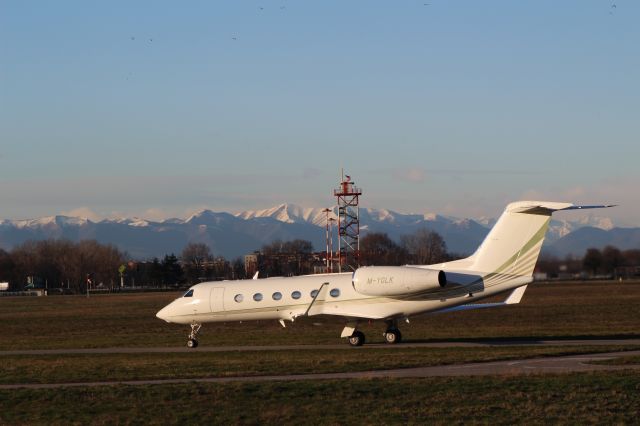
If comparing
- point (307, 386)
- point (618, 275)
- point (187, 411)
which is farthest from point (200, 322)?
point (618, 275)

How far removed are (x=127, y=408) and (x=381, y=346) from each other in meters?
15.7

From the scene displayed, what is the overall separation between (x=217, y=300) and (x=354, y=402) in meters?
18.4

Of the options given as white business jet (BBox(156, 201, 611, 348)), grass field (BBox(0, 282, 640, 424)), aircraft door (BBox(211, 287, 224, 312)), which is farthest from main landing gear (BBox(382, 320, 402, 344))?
aircraft door (BBox(211, 287, 224, 312))

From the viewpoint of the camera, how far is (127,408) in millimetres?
19672

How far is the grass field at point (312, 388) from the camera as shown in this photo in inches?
722

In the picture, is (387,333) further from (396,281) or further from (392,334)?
(396,281)

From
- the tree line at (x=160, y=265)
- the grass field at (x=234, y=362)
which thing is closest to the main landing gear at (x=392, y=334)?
the grass field at (x=234, y=362)

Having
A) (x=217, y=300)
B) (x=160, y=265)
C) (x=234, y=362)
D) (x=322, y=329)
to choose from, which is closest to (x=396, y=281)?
(x=234, y=362)

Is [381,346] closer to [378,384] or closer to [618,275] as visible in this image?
[378,384]

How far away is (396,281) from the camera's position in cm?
3331

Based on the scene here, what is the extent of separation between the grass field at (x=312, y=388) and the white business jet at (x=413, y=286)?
1110 mm

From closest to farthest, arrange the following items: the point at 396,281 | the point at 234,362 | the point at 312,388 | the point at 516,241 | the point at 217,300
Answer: the point at 312,388 → the point at 234,362 → the point at 516,241 → the point at 396,281 → the point at 217,300

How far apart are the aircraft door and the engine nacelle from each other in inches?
228

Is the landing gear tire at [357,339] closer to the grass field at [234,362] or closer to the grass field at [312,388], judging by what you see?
the grass field at [312,388]
